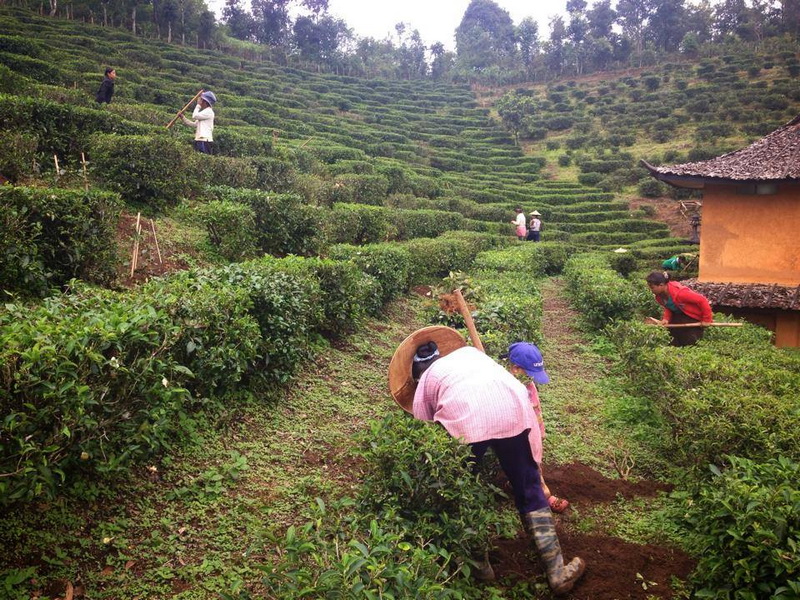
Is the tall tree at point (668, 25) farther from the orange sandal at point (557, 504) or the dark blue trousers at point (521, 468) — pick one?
the dark blue trousers at point (521, 468)

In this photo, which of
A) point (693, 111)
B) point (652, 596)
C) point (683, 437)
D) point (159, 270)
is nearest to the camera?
point (652, 596)

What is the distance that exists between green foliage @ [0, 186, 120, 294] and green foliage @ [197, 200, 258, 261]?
1.80 m

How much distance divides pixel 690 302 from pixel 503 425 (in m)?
5.47

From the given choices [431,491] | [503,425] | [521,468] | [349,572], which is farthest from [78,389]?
[521,468]

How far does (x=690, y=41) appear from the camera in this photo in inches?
2024

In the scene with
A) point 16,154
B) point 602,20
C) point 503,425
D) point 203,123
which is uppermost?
point 602,20

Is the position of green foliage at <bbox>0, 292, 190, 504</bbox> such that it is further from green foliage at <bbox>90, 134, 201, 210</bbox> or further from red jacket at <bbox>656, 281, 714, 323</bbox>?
red jacket at <bbox>656, 281, 714, 323</bbox>

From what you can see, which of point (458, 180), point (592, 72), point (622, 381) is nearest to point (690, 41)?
point (592, 72)

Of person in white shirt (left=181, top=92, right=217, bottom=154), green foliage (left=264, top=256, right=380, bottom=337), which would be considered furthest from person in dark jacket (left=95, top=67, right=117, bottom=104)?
green foliage (left=264, top=256, right=380, bottom=337)

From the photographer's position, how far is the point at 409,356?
4301 millimetres

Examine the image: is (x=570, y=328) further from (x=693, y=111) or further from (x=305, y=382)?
(x=693, y=111)

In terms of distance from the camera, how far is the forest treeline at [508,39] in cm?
4902

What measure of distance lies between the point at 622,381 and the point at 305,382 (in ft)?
15.3

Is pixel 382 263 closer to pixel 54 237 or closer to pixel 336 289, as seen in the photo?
pixel 336 289
